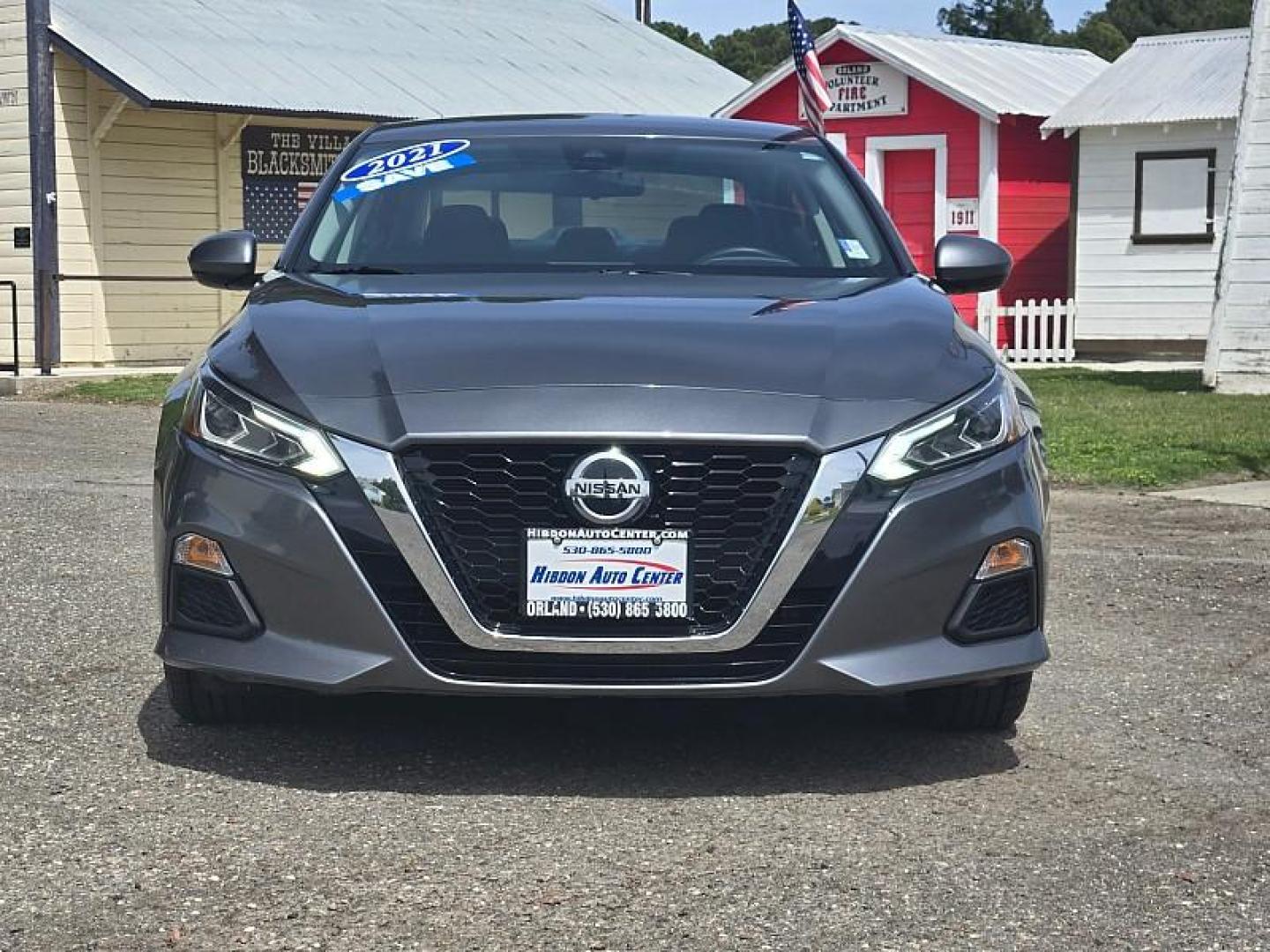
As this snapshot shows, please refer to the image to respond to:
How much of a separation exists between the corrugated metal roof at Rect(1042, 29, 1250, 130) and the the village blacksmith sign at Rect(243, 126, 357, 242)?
8727 mm

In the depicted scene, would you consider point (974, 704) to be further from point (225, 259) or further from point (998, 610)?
point (225, 259)

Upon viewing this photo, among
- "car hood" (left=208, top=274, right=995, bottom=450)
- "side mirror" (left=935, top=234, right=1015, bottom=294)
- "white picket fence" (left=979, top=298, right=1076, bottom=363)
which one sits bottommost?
"white picket fence" (left=979, top=298, right=1076, bottom=363)

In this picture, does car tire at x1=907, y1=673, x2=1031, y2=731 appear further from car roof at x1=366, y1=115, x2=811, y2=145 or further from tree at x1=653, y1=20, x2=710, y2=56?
tree at x1=653, y1=20, x2=710, y2=56

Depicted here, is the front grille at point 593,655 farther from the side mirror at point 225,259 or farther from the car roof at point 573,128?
the car roof at point 573,128

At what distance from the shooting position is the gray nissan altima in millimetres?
4531

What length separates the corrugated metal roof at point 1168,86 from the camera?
2530cm

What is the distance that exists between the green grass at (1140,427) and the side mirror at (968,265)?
5.39 meters

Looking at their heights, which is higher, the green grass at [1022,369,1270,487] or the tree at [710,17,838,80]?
the tree at [710,17,838,80]

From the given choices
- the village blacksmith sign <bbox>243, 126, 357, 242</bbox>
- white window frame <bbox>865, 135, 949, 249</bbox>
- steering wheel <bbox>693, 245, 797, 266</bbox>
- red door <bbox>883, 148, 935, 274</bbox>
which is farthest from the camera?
red door <bbox>883, 148, 935, 274</bbox>

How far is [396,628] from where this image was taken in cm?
457

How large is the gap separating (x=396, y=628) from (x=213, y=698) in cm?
78

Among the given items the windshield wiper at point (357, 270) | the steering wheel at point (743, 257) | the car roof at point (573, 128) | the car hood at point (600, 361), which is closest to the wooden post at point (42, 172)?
the car roof at point (573, 128)

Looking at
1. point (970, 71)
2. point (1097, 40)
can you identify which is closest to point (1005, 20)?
point (1097, 40)

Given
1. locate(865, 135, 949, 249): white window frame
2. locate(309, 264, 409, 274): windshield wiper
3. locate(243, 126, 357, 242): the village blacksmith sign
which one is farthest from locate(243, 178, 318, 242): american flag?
locate(309, 264, 409, 274): windshield wiper
